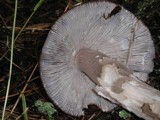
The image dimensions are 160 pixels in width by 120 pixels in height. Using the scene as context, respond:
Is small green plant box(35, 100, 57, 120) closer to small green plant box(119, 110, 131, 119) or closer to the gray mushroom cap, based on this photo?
the gray mushroom cap

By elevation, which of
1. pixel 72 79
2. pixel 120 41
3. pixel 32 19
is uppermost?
pixel 32 19

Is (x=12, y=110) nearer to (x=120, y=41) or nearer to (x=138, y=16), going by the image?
(x=120, y=41)

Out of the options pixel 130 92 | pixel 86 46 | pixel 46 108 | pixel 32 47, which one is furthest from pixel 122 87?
pixel 32 47

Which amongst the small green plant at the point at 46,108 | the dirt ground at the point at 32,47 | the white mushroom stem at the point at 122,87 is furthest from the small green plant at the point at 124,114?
the small green plant at the point at 46,108

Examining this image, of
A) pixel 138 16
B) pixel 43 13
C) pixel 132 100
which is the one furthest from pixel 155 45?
pixel 43 13

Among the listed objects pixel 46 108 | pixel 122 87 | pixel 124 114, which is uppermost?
pixel 122 87

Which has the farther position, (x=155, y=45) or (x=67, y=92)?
(x=155, y=45)

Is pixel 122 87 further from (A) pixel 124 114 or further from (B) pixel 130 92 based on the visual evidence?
(A) pixel 124 114
